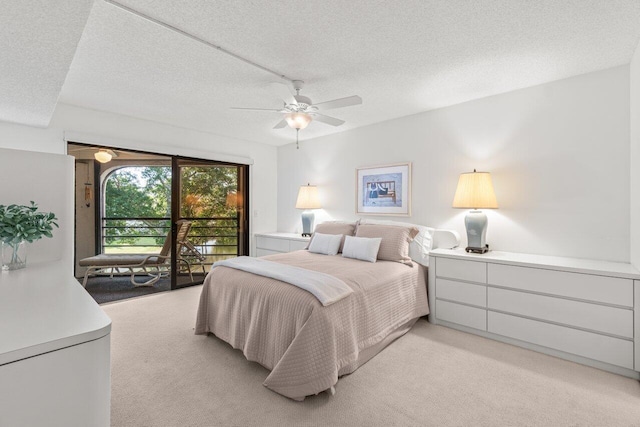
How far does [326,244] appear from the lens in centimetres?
368

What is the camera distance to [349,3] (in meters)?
1.81

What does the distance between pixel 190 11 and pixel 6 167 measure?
1358 mm

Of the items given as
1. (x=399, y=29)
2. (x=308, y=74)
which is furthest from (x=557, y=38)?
(x=308, y=74)

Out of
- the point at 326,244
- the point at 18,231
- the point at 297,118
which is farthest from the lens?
the point at 326,244

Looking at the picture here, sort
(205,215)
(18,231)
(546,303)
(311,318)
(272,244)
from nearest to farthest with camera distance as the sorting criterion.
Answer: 1. (18,231)
2. (311,318)
3. (546,303)
4. (205,215)
5. (272,244)

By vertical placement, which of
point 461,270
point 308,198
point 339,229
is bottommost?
point 461,270

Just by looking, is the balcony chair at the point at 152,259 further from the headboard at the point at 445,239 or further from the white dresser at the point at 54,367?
the white dresser at the point at 54,367

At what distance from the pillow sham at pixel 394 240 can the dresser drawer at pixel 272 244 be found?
1.79 meters

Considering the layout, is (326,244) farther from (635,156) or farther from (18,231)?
(635,156)

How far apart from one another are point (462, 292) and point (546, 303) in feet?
2.22

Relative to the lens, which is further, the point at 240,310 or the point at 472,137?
the point at 472,137

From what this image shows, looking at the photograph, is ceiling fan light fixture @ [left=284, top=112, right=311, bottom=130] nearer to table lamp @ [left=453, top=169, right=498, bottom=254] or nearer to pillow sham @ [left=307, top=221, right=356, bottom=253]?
pillow sham @ [left=307, top=221, right=356, bottom=253]

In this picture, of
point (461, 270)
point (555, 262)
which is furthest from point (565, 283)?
point (461, 270)

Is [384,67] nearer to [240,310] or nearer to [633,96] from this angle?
[633,96]
